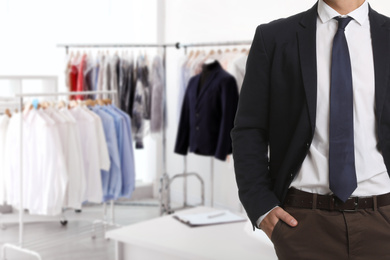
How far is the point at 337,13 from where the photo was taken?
153cm

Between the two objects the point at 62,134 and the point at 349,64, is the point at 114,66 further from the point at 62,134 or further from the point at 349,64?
the point at 349,64

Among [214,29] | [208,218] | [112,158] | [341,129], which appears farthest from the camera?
[214,29]

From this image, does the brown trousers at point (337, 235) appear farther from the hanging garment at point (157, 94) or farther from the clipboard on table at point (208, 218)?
the hanging garment at point (157, 94)

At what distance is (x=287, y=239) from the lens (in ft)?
4.93

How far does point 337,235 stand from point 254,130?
1.18ft

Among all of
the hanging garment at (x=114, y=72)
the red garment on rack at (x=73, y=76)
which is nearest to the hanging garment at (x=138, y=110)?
the hanging garment at (x=114, y=72)

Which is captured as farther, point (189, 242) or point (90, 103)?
point (90, 103)

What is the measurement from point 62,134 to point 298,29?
111 inches

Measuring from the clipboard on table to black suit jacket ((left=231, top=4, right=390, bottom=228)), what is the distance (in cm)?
124

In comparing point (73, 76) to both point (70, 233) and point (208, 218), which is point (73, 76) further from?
point (208, 218)

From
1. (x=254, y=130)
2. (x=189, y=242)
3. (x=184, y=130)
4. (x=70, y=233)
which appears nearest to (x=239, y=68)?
(x=184, y=130)

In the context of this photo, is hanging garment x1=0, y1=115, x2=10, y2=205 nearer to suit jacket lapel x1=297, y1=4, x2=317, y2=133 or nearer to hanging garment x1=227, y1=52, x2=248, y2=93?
hanging garment x1=227, y1=52, x2=248, y2=93

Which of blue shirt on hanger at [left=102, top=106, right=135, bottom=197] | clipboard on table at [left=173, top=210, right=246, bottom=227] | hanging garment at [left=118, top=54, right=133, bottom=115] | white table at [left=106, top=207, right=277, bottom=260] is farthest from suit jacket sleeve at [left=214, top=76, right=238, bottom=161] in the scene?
white table at [left=106, top=207, right=277, bottom=260]

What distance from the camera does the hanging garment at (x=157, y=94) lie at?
5.55 meters
